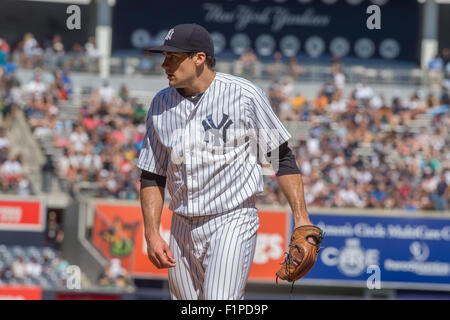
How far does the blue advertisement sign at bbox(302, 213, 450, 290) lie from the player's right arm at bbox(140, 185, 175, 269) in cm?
1147

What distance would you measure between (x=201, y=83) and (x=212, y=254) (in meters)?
0.82

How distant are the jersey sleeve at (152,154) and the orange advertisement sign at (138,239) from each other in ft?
35.8

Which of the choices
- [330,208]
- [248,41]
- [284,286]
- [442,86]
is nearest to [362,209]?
[330,208]

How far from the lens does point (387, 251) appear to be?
52.4ft

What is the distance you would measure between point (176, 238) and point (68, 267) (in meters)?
11.6

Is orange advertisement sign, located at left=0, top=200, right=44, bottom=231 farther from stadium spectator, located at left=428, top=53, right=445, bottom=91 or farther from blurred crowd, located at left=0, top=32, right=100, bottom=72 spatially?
stadium spectator, located at left=428, top=53, right=445, bottom=91

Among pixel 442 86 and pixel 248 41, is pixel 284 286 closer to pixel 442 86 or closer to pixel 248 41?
pixel 442 86

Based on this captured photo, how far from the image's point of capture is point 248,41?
87.6ft

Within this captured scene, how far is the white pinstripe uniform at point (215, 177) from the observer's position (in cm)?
417

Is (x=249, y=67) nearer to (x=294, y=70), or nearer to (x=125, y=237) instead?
(x=294, y=70)

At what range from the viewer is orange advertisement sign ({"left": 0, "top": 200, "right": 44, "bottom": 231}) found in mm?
16250

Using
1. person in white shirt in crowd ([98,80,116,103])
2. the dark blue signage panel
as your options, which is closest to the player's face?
person in white shirt in crowd ([98,80,116,103])
